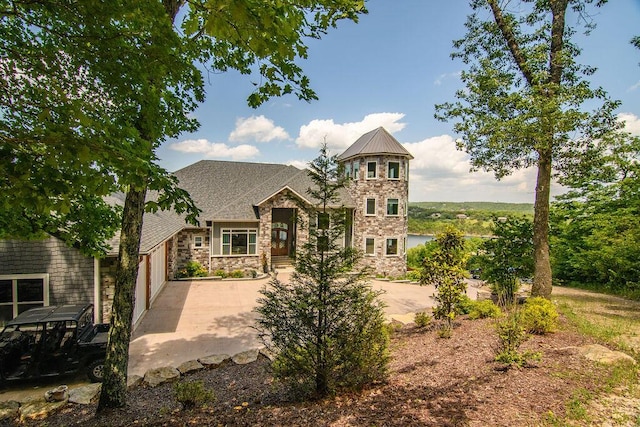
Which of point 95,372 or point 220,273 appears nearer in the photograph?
point 95,372

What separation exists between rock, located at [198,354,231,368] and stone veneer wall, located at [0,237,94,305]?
3833mm

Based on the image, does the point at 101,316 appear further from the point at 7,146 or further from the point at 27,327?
the point at 7,146

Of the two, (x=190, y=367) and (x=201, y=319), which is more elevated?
(x=190, y=367)

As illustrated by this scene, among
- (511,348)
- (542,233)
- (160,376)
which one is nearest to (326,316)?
(511,348)

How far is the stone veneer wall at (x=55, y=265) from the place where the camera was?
833cm

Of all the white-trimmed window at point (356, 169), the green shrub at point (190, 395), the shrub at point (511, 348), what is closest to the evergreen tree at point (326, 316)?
the green shrub at point (190, 395)

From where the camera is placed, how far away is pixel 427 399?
178 inches

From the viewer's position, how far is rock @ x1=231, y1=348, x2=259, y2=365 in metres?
7.90

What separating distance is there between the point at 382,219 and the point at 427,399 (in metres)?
16.2

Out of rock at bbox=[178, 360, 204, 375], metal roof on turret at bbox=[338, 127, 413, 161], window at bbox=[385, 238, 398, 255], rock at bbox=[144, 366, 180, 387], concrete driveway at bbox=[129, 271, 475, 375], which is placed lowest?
concrete driveway at bbox=[129, 271, 475, 375]

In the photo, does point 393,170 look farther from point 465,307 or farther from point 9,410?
point 9,410

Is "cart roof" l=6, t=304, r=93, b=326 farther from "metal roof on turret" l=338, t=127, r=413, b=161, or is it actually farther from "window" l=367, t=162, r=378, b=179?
"metal roof on turret" l=338, t=127, r=413, b=161

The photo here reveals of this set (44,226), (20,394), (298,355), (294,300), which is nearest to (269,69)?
(294,300)

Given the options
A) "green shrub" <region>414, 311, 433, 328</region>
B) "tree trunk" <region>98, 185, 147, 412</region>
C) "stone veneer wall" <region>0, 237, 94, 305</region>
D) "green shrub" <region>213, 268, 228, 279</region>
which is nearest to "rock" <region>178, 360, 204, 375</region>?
"tree trunk" <region>98, 185, 147, 412</region>
